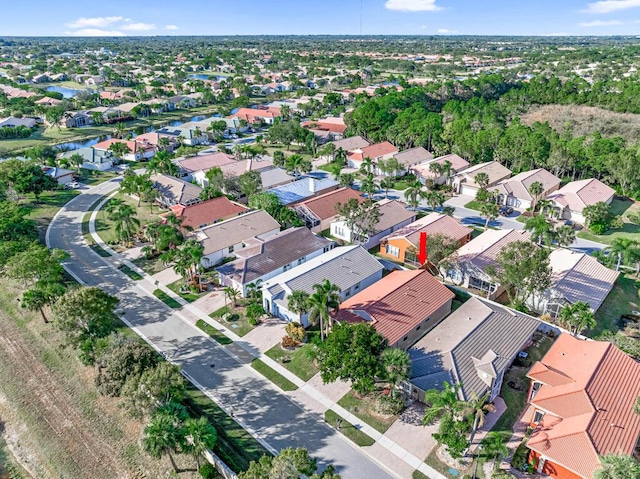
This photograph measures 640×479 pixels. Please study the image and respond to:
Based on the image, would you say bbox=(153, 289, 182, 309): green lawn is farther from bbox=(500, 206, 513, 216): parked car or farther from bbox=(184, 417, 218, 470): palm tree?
bbox=(500, 206, 513, 216): parked car

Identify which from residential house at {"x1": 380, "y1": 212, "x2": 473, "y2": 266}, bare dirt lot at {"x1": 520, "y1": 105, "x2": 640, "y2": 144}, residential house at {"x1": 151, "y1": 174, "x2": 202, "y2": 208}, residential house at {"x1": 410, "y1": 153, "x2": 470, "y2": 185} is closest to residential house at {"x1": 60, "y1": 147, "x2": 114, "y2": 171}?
residential house at {"x1": 151, "y1": 174, "x2": 202, "y2": 208}

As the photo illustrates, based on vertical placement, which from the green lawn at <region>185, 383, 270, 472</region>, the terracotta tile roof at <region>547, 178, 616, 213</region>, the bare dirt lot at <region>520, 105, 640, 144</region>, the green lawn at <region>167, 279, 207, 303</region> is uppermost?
the bare dirt lot at <region>520, 105, 640, 144</region>

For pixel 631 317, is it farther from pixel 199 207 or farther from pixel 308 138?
pixel 308 138

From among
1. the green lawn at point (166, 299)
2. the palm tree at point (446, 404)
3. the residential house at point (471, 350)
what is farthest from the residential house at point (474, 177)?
the palm tree at point (446, 404)

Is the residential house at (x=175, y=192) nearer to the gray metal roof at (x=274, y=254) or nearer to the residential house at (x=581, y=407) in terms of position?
the gray metal roof at (x=274, y=254)

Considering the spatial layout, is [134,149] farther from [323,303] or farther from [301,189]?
[323,303]
